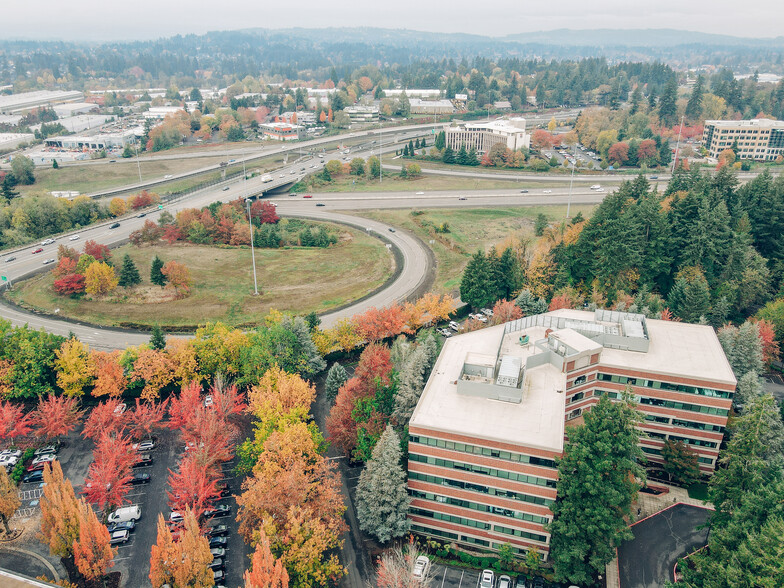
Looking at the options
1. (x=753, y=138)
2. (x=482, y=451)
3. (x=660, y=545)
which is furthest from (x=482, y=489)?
(x=753, y=138)

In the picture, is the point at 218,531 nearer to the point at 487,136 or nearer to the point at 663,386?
the point at 663,386

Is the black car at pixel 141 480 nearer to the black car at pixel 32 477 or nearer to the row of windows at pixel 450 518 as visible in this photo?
the black car at pixel 32 477

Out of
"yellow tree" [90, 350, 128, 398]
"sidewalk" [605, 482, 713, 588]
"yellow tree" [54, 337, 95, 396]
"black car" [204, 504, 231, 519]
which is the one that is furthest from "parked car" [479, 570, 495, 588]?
"yellow tree" [54, 337, 95, 396]

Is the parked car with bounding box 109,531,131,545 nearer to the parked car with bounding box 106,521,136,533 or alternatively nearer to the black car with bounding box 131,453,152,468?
the parked car with bounding box 106,521,136,533

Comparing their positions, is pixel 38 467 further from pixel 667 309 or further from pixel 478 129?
pixel 478 129

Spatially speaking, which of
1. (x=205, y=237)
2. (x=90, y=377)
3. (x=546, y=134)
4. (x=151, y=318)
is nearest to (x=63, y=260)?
(x=151, y=318)
